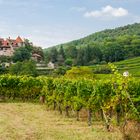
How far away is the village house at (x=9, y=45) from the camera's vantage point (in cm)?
12044

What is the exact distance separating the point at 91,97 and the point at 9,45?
101463mm

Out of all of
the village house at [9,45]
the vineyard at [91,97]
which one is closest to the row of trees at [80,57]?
the village house at [9,45]

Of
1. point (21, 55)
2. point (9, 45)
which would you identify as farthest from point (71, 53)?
point (21, 55)

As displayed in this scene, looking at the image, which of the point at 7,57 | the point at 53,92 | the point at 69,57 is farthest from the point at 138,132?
the point at 69,57

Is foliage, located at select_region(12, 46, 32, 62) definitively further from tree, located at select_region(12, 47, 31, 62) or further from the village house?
the village house

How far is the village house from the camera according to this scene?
120438 millimetres

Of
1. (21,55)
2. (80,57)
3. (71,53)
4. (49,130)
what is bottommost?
(49,130)

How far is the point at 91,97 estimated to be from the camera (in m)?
24.8

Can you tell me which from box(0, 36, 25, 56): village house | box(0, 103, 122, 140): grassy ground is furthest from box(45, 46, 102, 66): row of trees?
box(0, 103, 122, 140): grassy ground

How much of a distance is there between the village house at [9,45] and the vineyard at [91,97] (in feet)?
256

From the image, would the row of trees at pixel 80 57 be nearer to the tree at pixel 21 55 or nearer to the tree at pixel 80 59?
the tree at pixel 80 59

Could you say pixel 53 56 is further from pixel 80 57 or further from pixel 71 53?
pixel 71 53

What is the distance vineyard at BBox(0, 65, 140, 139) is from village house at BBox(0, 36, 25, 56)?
7791cm

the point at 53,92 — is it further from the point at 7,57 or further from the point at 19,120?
the point at 7,57
